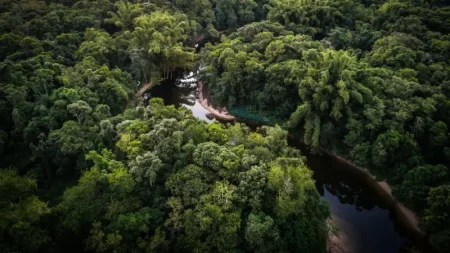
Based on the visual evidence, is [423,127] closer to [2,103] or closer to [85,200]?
[85,200]

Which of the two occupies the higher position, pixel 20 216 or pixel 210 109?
pixel 20 216

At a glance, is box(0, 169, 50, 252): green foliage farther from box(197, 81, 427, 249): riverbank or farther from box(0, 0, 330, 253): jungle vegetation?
box(197, 81, 427, 249): riverbank

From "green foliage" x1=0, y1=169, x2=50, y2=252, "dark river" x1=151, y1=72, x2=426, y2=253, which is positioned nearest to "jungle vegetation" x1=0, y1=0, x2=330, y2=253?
"green foliage" x1=0, y1=169, x2=50, y2=252

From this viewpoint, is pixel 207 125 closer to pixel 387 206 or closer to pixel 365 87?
pixel 365 87

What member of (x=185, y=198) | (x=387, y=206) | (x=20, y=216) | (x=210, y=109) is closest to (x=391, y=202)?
(x=387, y=206)

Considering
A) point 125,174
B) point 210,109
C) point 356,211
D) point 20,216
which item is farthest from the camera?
point 210,109

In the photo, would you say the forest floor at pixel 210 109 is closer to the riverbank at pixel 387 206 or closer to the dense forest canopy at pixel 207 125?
the dense forest canopy at pixel 207 125
